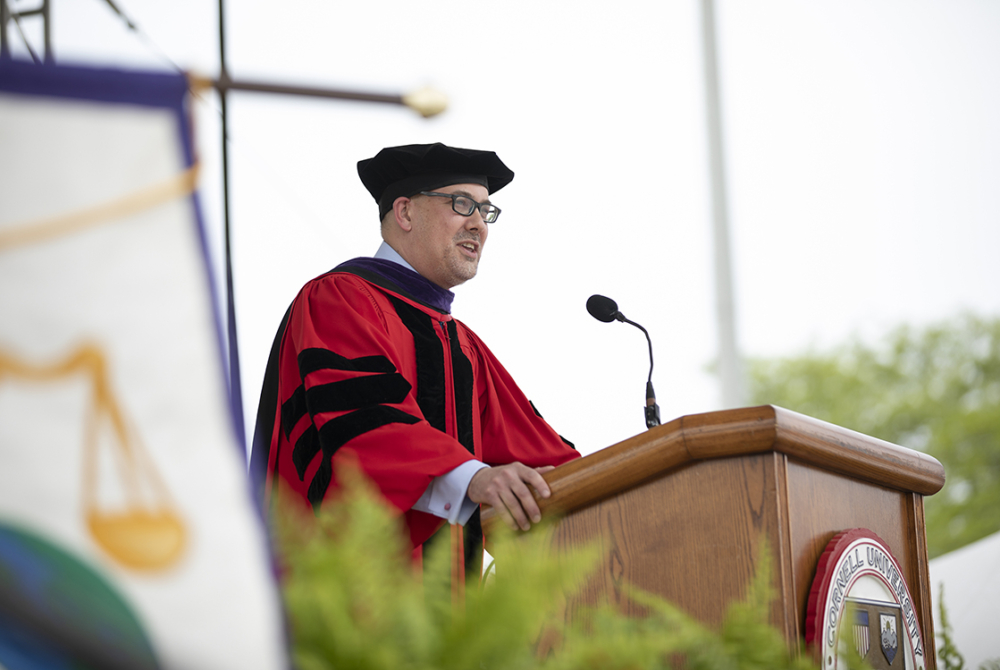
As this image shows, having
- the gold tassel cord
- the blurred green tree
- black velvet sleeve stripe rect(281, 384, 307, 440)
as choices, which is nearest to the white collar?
black velvet sleeve stripe rect(281, 384, 307, 440)

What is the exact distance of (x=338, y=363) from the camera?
236 centimetres

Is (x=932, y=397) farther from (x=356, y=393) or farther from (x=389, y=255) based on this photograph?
(x=356, y=393)

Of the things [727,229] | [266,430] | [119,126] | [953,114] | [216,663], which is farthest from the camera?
[953,114]

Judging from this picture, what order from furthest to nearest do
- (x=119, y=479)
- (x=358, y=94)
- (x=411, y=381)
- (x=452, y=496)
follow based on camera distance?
(x=411, y=381)
(x=452, y=496)
(x=358, y=94)
(x=119, y=479)

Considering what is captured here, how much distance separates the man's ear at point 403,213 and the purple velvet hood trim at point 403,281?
25 centimetres

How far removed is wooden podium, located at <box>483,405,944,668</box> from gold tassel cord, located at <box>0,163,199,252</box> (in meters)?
1.11

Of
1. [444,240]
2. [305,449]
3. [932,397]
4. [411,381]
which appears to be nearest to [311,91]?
[305,449]

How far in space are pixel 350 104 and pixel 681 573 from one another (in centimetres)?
95

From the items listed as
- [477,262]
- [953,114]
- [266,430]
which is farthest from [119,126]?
[953,114]

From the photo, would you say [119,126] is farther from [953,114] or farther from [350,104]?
[953,114]

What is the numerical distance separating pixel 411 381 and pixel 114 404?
7.06 feet

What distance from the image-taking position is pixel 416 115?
4.60 ft

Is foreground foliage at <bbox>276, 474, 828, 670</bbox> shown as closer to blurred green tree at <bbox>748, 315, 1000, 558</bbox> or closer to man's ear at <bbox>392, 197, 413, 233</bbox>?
man's ear at <bbox>392, 197, 413, 233</bbox>

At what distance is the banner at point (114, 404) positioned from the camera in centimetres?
60
